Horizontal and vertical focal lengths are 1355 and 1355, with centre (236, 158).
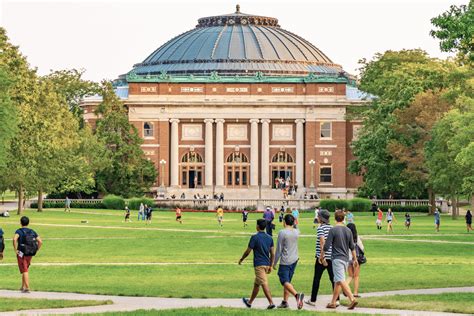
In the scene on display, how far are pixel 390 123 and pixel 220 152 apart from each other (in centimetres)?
4541

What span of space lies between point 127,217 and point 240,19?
8788cm

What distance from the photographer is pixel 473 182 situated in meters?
82.8

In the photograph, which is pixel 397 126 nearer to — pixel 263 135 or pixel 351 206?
pixel 351 206

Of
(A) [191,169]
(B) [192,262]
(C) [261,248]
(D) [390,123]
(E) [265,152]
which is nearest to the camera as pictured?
(C) [261,248]

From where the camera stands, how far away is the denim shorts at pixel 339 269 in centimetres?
2936

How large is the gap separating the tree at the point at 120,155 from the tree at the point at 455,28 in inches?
3763

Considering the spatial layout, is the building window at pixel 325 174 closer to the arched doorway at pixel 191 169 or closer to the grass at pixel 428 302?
the arched doorway at pixel 191 169

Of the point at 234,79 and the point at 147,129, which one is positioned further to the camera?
the point at 234,79

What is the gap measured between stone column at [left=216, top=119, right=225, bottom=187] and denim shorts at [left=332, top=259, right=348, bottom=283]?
121m

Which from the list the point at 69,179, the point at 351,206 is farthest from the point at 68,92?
the point at 351,206

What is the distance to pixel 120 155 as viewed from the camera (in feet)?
446

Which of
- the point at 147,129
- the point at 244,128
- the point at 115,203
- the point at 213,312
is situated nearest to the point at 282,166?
the point at 244,128

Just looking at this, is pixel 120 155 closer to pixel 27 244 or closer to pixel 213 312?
pixel 27 244

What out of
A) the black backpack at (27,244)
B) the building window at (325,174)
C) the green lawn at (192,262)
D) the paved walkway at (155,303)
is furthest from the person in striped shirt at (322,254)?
the building window at (325,174)
